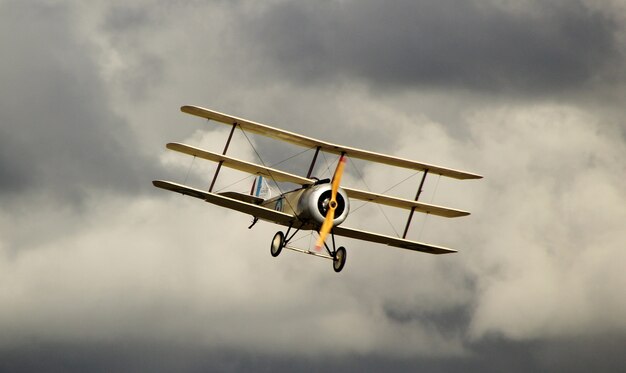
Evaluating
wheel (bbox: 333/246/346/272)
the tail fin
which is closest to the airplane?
wheel (bbox: 333/246/346/272)

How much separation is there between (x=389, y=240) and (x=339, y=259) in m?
3.14

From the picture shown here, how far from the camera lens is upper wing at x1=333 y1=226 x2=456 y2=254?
43.7m

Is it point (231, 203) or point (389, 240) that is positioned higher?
point (389, 240)

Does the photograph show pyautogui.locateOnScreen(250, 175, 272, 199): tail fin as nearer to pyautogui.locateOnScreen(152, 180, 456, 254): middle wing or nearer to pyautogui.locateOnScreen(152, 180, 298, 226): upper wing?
pyautogui.locateOnScreen(152, 180, 456, 254): middle wing

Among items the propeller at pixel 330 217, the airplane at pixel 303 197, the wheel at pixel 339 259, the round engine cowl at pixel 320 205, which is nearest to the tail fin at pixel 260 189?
the airplane at pixel 303 197

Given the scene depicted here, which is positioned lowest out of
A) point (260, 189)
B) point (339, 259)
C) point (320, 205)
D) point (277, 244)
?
point (277, 244)

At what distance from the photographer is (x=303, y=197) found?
42.3m

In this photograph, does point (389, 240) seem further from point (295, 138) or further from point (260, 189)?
point (260, 189)

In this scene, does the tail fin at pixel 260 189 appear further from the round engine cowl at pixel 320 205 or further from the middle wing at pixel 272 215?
the round engine cowl at pixel 320 205

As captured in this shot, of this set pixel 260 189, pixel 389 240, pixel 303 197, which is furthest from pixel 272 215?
pixel 260 189

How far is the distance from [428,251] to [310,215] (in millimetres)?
6431

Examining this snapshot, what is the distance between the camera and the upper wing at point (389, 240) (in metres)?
43.7

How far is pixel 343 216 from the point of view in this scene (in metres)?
41.9

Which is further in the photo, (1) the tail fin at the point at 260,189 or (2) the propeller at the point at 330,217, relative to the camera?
(1) the tail fin at the point at 260,189
